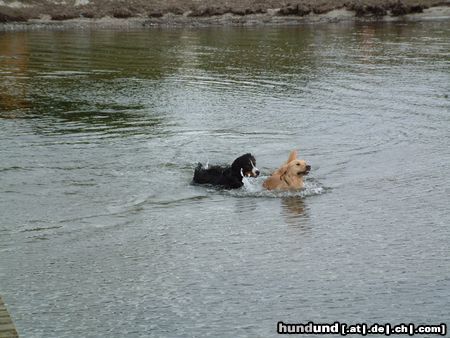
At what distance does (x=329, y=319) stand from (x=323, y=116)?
1471cm

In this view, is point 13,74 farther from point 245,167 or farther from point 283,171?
point 283,171

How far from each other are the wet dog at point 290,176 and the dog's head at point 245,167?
0.37 meters

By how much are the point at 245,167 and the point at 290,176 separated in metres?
0.87

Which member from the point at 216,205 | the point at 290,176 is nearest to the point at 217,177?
the point at 216,205

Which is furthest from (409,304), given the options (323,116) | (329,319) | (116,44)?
(116,44)

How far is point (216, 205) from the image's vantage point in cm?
1558

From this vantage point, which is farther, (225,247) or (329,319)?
(225,247)

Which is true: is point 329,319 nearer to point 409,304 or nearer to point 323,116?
point 409,304

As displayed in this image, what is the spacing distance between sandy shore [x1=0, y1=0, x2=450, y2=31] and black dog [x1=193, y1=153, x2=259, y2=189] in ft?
139

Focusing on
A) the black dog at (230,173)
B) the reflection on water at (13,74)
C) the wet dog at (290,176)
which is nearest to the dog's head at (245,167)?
the black dog at (230,173)

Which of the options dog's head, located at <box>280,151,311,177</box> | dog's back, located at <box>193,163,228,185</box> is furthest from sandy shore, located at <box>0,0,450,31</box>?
dog's head, located at <box>280,151,311,177</box>

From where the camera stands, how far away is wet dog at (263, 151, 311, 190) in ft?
52.8

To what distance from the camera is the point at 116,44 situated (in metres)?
46.5

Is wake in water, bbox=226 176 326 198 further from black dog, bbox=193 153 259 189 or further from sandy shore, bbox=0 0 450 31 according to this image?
sandy shore, bbox=0 0 450 31
